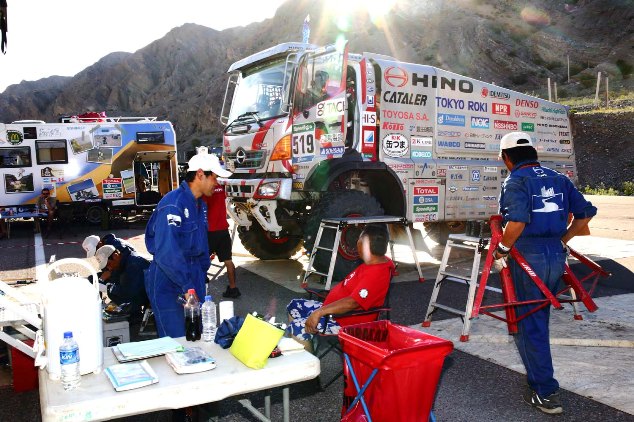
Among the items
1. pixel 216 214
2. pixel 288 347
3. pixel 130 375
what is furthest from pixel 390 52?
pixel 130 375

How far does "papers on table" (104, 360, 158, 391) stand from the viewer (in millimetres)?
2383

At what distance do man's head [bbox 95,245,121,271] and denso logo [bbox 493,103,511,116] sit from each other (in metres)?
6.73

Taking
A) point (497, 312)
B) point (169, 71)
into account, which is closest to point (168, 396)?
point (497, 312)

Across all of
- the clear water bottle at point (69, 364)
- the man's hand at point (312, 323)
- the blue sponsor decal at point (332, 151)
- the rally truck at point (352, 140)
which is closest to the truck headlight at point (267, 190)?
the rally truck at point (352, 140)

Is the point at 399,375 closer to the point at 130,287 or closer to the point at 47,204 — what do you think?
the point at 130,287

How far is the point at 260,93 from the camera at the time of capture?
850 centimetres

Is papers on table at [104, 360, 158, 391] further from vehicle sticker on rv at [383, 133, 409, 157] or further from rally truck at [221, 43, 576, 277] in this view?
vehicle sticker on rv at [383, 133, 409, 157]

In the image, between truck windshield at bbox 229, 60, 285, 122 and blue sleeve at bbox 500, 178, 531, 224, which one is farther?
truck windshield at bbox 229, 60, 285, 122

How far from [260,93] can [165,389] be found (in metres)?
6.68

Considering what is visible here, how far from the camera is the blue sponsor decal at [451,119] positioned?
28.1ft

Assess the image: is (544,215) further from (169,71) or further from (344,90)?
(169,71)

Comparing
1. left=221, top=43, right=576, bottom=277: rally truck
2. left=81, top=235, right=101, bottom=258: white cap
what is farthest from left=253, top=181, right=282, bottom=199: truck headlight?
left=81, top=235, right=101, bottom=258: white cap

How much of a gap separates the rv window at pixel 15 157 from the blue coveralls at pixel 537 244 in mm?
16263

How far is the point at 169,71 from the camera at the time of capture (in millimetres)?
99750
